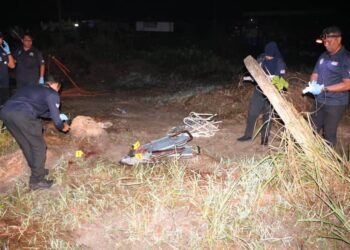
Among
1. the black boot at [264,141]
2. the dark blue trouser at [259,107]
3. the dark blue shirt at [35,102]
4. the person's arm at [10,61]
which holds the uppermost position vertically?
the person's arm at [10,61]

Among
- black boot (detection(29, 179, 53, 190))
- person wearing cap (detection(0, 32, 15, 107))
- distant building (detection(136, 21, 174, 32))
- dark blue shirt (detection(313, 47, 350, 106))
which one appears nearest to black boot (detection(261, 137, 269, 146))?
dark blue shirt (detection(313, 47, 350, 106))

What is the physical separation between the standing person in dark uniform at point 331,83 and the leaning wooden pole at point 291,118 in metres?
0.47

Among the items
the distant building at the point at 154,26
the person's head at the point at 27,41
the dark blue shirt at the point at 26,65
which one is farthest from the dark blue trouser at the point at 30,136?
the distant building at the point at 154,26

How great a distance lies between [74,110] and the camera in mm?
8594

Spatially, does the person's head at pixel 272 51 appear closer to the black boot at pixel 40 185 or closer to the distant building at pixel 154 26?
the black boot at pixel 40 185

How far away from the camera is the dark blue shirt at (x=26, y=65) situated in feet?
22.4

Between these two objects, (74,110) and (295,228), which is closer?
→ (295,228)

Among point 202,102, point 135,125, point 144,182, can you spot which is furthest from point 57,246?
point 202,102

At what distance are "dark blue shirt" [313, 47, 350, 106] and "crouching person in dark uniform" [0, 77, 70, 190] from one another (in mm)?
3345

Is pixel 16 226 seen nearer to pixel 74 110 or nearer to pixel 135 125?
pixel 135 125

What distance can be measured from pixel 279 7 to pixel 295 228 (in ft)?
60.2

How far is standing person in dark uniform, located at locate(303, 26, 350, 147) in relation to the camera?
15.1 feet

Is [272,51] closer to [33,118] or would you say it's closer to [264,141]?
[264,141]

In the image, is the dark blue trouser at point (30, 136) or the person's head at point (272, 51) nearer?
the dark blue trouser at point (30, 136)
